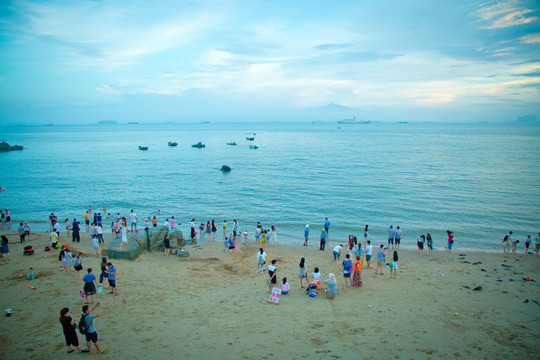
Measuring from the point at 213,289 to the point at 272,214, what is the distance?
689 inches

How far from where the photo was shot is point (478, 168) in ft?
186

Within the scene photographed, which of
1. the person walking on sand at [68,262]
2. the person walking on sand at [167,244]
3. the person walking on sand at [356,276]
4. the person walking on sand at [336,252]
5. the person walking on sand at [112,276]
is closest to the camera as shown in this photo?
the person walking on sand at [112,276]

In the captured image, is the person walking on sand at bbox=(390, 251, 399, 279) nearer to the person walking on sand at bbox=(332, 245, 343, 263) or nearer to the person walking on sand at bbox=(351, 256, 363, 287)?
the person walking on sand at bbox=(351, 256, 363, 287)

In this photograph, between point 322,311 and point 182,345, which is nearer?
point 182,345

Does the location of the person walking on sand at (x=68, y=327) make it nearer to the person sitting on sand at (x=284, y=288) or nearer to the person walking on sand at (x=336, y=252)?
the person sitting on sand at (x=284, y=288)

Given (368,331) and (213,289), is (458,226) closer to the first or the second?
(368,331)

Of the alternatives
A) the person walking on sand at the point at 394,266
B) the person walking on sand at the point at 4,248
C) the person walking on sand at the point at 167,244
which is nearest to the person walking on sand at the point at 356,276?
the person walking on sand at the point at 394,266

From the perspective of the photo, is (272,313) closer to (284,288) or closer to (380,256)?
(284,288)

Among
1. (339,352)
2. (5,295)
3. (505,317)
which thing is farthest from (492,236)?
(5,295)

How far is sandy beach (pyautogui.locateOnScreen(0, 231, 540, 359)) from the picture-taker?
9180 millimetres

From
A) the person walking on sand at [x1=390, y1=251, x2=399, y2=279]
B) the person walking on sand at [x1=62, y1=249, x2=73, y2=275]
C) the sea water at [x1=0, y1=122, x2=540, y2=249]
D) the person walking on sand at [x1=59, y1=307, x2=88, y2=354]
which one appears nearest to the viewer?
the person walking on sand at [x1=59, y1=307, x2=88, y2=354]

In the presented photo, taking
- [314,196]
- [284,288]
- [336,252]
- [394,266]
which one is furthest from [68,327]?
[314,196]

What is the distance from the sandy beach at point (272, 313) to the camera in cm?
918

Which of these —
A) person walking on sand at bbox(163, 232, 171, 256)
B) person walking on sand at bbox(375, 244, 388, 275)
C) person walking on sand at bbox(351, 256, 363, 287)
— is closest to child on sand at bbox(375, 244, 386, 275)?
person walking on sand at bbox(375, 244, 388, 275)
